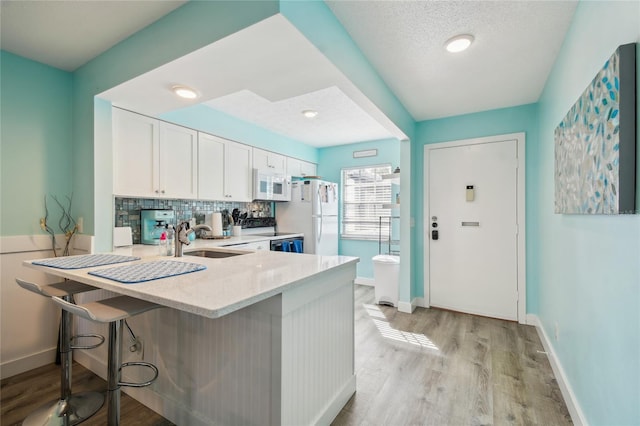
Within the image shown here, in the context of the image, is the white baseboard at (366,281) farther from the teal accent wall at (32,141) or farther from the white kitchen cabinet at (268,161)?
the teal accent wall at (32,141)

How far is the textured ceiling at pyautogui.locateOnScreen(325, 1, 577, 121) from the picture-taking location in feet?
5.51

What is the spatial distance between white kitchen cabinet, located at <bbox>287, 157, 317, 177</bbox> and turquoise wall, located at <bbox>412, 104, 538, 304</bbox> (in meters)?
1.97

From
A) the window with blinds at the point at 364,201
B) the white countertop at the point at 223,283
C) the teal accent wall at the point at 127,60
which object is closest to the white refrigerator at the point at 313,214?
the window with blinds at the point at 364,201

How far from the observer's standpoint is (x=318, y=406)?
5.00 feet

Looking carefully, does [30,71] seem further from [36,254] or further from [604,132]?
[604,132]

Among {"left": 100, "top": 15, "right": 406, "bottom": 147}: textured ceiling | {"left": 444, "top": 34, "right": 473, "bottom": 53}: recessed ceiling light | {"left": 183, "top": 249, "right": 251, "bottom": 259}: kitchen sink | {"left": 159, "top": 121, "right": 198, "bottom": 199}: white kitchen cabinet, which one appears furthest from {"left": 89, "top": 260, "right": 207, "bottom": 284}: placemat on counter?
Answer: {"left": 444, "top": 34, "right": 473, "bottom": 53}: recessed ceiling light

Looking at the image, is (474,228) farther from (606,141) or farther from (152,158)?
(152,158)

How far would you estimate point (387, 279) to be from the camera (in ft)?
12.0

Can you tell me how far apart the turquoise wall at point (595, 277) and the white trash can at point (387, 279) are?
1.59m

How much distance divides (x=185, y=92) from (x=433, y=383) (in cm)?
282

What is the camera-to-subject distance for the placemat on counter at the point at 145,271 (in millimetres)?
1289

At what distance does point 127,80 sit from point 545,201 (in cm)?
355

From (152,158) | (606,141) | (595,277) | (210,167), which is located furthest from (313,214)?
(606,141)

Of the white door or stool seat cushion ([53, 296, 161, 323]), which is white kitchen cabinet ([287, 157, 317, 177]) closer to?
the white door
